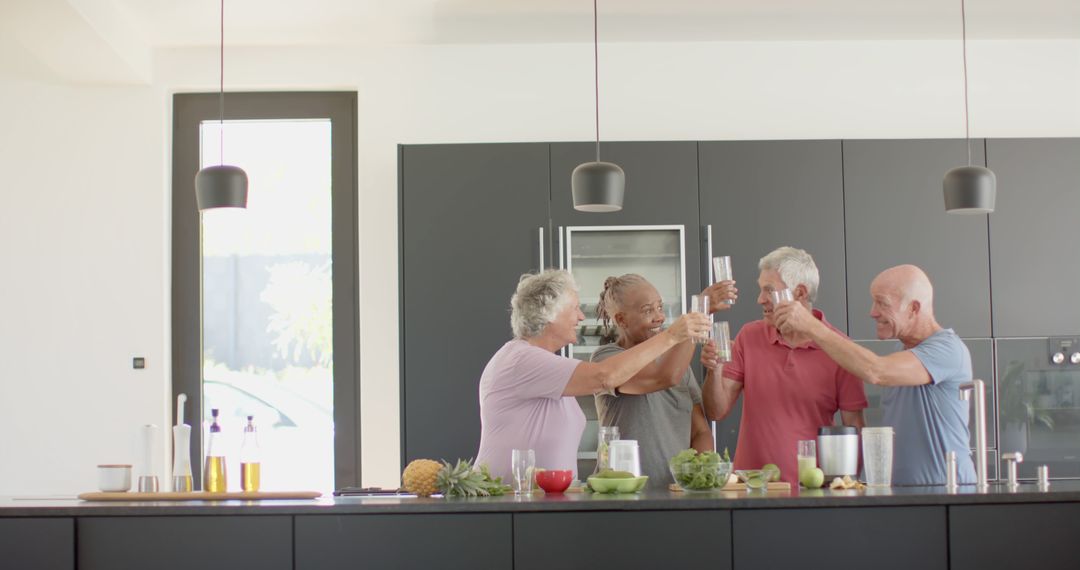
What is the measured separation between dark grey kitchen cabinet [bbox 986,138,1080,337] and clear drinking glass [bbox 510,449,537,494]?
Answer: 2.66 meters

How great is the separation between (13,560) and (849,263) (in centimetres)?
344

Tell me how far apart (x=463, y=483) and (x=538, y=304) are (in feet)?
2.30

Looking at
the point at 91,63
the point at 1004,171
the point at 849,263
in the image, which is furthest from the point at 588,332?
the point at 91,63

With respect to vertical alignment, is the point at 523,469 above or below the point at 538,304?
below

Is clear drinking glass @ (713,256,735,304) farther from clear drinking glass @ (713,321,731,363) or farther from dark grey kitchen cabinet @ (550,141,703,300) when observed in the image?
dark grey kitchen cabinet @ (550,141,703,300)

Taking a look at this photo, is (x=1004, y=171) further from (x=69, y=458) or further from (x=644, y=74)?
(x=69, y=458)

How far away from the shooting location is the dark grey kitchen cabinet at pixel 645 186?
16.3 feet

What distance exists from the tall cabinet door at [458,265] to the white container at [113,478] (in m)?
1.68

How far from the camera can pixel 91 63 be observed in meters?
5.08

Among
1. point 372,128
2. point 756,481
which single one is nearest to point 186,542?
point 756,481

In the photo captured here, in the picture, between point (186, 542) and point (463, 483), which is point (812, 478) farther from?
point (186, 542)

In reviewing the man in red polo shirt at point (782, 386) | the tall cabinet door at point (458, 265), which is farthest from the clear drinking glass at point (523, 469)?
the tall cabinet door at point (458, 265)

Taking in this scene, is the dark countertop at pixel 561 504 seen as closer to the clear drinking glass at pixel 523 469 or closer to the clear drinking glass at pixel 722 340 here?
the clear drinking glass at pixel 523 469

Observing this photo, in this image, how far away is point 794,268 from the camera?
3.78 meters
